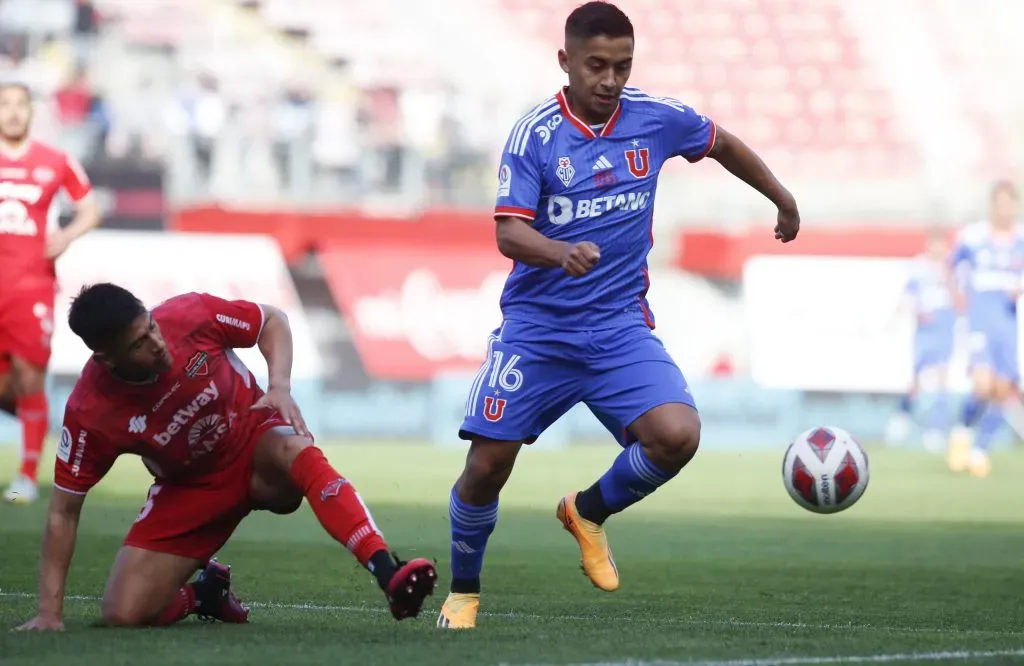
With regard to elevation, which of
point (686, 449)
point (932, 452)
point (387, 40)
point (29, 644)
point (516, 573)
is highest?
point (387, 40)

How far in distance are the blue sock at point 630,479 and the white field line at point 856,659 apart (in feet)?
3.89

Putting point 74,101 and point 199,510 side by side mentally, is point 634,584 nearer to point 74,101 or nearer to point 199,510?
point 199,510

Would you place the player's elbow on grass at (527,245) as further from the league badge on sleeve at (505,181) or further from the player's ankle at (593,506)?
the player's ankle at (593,506)

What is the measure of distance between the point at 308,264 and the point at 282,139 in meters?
2.20

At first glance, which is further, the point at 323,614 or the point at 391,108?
the point at 391,108

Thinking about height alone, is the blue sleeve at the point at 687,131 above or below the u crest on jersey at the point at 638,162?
above

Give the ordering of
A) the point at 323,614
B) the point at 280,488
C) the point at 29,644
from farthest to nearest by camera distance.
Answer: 1. the point at 323,614
2. the point at 280,488
3. the point at 29,644

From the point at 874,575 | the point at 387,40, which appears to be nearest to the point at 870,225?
the point at 387,40

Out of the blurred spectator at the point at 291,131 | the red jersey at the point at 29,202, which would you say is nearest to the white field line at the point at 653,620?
the red jersey at the point at 29,202

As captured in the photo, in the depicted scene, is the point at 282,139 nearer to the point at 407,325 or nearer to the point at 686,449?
the point at 407,325

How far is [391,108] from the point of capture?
2148 cm

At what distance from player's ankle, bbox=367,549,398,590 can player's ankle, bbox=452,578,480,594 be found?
2.58 ft

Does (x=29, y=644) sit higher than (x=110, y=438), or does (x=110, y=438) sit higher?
(x=110, y=438)

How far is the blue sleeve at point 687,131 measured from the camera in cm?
601
